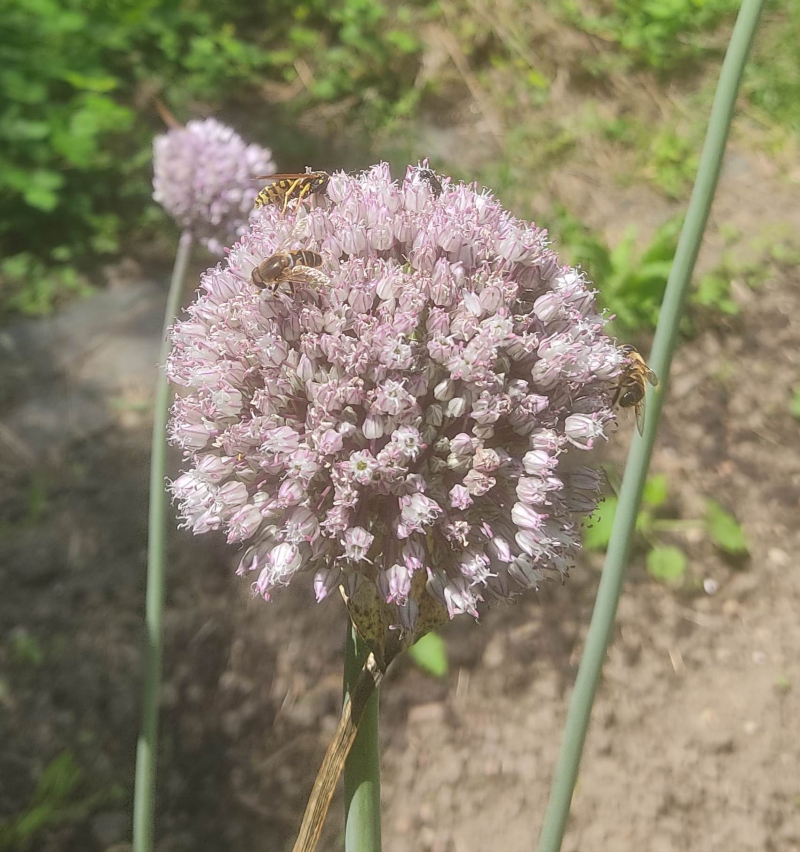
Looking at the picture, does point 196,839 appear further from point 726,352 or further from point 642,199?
point 642,199

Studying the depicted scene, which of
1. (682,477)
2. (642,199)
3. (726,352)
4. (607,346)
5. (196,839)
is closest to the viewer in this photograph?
(607,346)

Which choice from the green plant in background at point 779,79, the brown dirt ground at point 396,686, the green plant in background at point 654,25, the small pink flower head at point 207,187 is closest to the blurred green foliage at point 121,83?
the brown dirt ground at point 396,686

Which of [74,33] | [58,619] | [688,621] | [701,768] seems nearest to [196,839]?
[58,619]

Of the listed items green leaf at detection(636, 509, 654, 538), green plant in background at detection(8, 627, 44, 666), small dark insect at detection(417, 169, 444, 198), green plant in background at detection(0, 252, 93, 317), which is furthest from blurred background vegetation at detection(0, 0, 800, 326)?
small dark insect at detection(417, 169, 444, 198)

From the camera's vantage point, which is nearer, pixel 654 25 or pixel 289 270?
pixel 289 270

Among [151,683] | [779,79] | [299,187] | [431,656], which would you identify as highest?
[779,79]

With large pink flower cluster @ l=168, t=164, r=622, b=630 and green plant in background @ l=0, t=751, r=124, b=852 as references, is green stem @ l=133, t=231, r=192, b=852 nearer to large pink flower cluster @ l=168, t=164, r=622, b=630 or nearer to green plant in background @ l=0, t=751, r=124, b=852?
large pink flower cluster @ l=168, t=164, r=622, b=630

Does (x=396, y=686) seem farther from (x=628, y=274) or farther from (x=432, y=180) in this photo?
(x=628, y=274)

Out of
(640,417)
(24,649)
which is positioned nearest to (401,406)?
(640,417)
